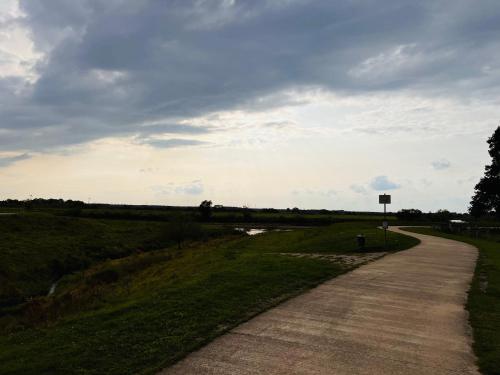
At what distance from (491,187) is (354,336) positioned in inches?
2186

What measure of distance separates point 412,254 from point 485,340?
14.2 meters

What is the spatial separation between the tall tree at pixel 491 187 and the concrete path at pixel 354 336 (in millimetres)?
48493

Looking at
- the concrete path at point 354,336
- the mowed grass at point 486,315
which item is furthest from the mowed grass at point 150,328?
the mowed grass at point 486,315

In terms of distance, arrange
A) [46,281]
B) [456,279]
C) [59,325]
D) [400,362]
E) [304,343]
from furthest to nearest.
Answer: [46,281]
[456,279]
[59,325]
[304,343]
[400,362]

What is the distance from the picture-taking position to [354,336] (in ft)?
26.1

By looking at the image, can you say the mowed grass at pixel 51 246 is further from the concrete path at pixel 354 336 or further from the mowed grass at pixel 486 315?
the mowed grass at pixel 486 315

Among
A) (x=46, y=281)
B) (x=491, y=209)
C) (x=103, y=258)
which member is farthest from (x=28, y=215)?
(x=491, y=209)

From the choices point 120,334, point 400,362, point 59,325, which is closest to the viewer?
point 400,362

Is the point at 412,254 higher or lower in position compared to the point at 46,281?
higher

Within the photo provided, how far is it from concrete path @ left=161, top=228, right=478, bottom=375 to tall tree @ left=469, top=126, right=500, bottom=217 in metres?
48.5

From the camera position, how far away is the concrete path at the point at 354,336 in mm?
6492

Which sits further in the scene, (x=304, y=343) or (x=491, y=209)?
(x=491, y=209)

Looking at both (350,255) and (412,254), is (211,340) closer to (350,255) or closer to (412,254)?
(350,255)

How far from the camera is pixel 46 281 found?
32.9 metres
